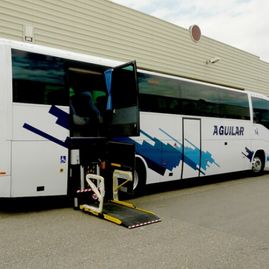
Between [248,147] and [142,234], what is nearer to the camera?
[142,234]

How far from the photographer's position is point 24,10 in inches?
426

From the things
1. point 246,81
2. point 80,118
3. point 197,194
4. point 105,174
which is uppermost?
point 246,81

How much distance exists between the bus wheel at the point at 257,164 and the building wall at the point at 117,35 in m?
5.57

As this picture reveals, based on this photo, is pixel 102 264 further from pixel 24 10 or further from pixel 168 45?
pixel 168 45

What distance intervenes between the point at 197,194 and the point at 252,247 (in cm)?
422

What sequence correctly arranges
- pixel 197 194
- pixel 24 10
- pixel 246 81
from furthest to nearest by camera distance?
pixel 246 81 < pixel 24 10 < pixel 197 194

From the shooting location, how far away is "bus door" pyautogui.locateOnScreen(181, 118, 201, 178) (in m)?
9.59

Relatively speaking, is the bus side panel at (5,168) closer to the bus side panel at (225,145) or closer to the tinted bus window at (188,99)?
the tinted bus window at (188,99)

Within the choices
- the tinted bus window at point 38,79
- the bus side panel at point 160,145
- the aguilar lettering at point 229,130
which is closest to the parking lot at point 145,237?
the bus side panel at point 160,145

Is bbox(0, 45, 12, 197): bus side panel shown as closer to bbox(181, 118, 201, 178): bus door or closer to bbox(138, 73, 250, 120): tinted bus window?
bbox(138, 73, 250, 120): tinted bus window

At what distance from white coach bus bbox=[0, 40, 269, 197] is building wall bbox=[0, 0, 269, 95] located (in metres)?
4.54

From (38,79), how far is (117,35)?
7.68m

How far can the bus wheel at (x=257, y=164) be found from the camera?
1297cm

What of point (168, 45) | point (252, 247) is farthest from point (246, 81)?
point (252, 247)
